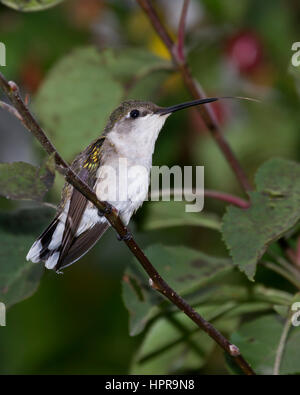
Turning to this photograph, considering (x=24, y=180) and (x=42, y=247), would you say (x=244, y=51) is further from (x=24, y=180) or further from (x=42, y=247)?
(x=24, y=180)

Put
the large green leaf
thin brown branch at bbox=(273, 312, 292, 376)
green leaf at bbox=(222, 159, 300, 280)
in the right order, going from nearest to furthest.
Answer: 1. green leaf at bbox=(222, 159, 300, 280)
2. thin brown branch at bbox=(273, 312, 292, 376)
3. the large green leaf

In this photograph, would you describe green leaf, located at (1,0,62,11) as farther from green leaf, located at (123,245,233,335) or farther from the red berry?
the red berry

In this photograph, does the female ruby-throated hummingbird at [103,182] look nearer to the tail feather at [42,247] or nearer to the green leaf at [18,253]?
the tail feather at [42,247]

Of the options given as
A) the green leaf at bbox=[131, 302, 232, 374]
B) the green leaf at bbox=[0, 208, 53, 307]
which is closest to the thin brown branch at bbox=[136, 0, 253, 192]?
the green leaf at bbox=[131, 302, 232, 374]

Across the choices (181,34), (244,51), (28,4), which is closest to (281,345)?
(181,34)

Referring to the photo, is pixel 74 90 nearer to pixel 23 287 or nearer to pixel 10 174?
pixel 23 287

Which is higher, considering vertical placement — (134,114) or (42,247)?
(134,114)
